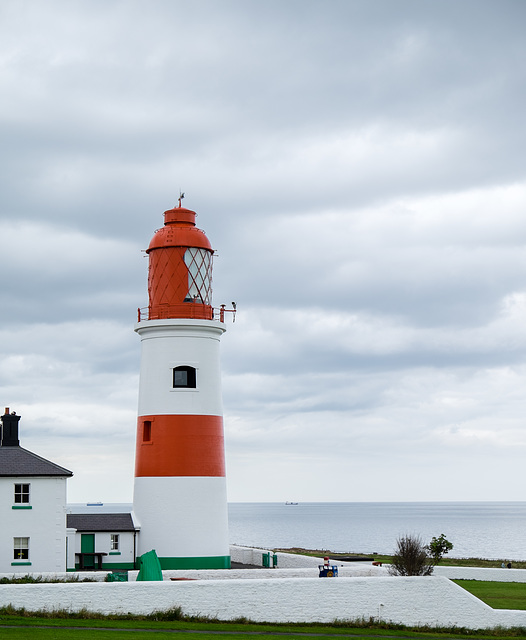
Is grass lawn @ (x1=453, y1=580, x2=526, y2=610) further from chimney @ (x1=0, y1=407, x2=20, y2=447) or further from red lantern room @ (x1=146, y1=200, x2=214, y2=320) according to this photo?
chimney @ (x1=0, y1=407, x2=20, y2=447)

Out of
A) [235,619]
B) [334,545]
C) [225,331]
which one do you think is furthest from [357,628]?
[334,545]

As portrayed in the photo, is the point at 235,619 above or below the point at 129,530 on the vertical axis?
below

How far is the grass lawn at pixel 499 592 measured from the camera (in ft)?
87.0

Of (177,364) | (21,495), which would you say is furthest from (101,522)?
(177,364)

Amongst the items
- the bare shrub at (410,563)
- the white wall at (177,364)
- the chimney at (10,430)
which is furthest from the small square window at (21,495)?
the bare shrub at (410,563)

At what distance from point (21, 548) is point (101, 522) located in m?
2.97

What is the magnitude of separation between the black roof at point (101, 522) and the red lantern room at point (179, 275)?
21.9 feet

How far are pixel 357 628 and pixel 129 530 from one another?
924 centimetres

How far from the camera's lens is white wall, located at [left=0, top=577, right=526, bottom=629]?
71.9 feet

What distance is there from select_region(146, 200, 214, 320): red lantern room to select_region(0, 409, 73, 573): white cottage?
6208 mm

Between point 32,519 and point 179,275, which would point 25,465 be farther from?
point 179,275

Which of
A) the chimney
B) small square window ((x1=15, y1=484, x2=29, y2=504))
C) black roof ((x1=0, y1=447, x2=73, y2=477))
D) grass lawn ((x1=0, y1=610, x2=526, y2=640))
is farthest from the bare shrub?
the chimney

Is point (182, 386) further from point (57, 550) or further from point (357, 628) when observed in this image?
point (357, 628)

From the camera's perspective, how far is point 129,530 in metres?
28.9
